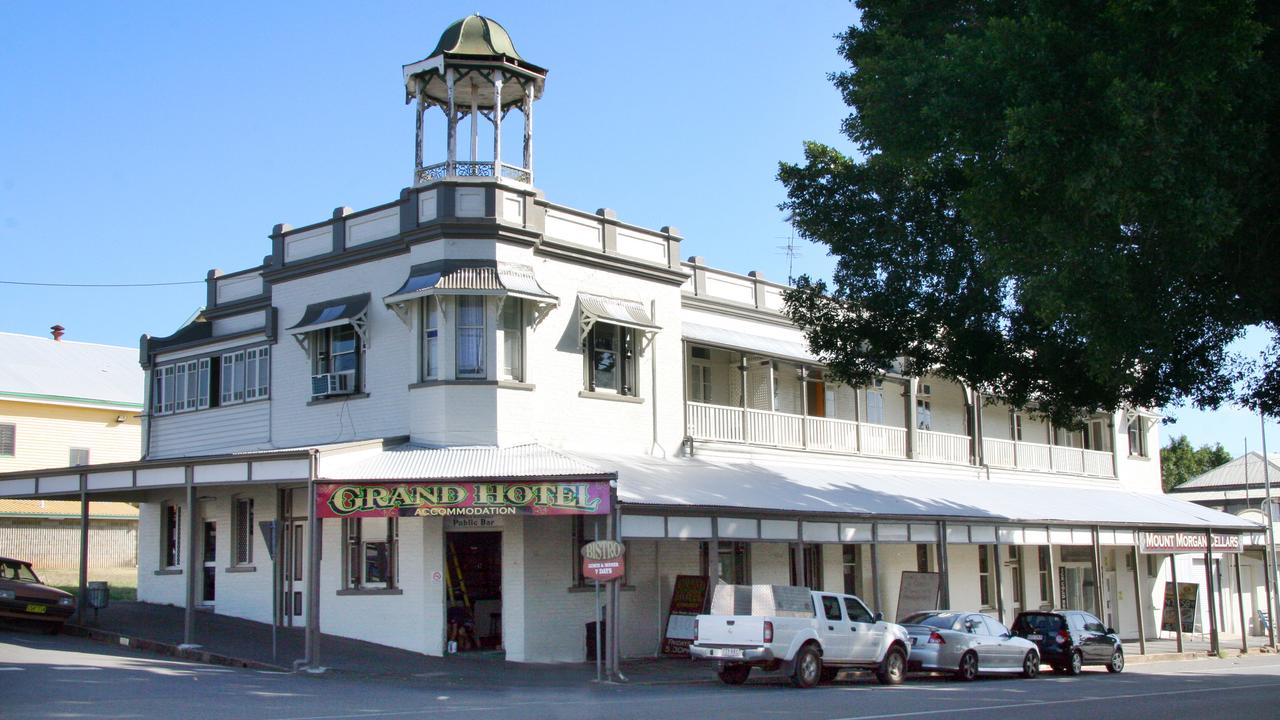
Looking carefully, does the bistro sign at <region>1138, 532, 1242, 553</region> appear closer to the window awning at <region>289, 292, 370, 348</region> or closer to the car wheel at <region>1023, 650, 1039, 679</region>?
the car wheel at <region>1023, 650, 1039, 679</region>

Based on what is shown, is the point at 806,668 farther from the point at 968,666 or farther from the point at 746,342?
the point at 746,342

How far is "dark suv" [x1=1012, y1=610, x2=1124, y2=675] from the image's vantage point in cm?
2606

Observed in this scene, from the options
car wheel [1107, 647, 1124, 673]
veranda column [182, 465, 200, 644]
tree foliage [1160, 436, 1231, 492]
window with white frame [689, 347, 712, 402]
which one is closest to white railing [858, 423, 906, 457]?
window with white frame [689, 347, 712, 402]

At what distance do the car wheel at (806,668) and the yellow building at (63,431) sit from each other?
1106 inches

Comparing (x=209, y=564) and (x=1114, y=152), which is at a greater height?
(x=1114, y=152)

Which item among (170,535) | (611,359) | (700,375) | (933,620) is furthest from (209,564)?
(933,620)

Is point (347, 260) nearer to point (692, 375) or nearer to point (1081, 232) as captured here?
point (692, 375)

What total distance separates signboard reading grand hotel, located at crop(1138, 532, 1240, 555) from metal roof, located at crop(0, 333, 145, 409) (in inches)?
1335

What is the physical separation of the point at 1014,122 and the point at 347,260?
14381mm

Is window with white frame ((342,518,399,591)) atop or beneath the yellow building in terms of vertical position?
beneath

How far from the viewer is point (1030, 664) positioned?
24734mm

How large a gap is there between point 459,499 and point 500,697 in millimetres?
4282

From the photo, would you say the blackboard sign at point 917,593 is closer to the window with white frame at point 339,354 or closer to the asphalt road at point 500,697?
the asphalt road at point 500,697

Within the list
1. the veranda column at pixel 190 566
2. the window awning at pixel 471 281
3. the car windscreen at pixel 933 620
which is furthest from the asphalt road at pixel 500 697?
the window awning at pixel 471 281
